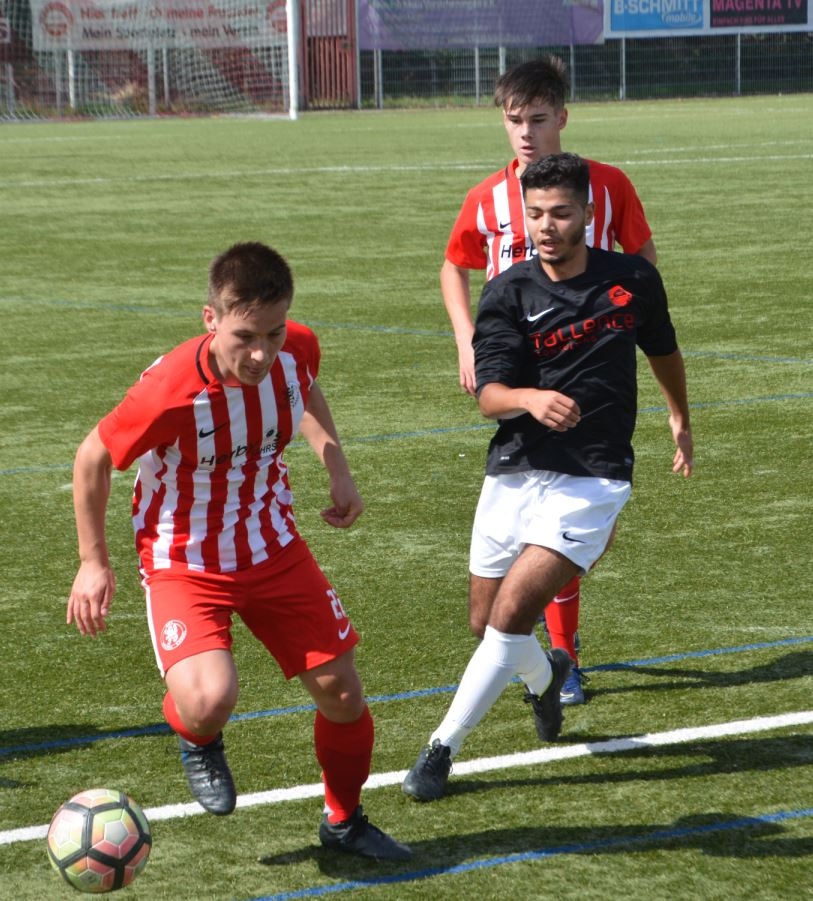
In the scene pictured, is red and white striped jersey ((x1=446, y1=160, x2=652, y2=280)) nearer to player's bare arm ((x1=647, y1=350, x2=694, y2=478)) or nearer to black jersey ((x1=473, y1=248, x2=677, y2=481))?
player's bare arm ((x1=647, y1=350, x2=694, y2=478))

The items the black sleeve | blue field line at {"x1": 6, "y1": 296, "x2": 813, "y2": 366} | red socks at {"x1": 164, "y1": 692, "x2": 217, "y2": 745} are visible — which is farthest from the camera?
blue field line at {"x1": 6, "y1": 296, "x2": 813, "y2": 366}

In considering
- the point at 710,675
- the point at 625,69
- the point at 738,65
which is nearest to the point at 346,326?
the point at 710,675

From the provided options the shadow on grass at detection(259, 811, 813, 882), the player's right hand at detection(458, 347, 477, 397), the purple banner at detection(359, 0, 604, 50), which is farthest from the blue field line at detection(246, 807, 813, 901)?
the purple banner at detection(359, 0, 604, 50)

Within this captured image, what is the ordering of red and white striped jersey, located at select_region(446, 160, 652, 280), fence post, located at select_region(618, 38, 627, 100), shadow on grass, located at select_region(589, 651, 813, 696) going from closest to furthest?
shadow on grass, located at select_region(589, 651, 813, 696), red and white striped jersey, located at select_region(446, 160, 652, 280), fence post, located at select_region(618, 38, 627, 100)

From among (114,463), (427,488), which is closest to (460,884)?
(114,463)

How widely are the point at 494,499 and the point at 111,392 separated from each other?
6457 mm

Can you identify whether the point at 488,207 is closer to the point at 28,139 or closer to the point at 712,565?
the point at 712,565

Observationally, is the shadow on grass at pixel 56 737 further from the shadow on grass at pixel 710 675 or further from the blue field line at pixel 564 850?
the shadow on grass at pixel 710 675

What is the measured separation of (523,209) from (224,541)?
6.63 ft

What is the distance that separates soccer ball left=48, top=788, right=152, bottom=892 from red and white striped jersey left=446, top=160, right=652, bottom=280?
2569mm

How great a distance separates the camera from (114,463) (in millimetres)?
4551

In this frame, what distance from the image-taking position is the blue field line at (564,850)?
4391 mm

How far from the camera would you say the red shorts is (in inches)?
181

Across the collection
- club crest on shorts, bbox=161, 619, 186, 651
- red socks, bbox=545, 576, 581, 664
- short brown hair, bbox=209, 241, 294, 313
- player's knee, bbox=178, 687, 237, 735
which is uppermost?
short brown hair, bbox=209, 241, 294, 313
